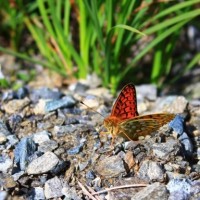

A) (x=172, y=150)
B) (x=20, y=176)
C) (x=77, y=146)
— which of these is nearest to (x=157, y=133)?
(x=172, y=150)

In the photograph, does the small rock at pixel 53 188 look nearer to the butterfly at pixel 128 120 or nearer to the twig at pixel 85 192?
the twig at pixel 85 192

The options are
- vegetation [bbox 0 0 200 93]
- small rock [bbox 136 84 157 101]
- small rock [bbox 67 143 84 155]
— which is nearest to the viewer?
small rock [bbox 67 143 84 155]

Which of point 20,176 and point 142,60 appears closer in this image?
point 20,176

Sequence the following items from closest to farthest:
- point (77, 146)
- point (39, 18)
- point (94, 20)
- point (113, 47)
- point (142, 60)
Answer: point (77, 146) → point (94, 20) → point (113, 47) → point (39, 18) → point (142, 60)

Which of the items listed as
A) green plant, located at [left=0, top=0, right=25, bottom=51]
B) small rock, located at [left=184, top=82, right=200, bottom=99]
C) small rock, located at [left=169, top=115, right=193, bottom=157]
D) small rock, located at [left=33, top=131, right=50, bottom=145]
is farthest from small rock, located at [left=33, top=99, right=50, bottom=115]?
small rock, located at [left=184, top=82, right=200, bottom=99]

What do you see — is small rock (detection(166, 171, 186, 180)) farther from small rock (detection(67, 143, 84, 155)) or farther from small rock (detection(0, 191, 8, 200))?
small rock (detection(0, 191, 8, 200))

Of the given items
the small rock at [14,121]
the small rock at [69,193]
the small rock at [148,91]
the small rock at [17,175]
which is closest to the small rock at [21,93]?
the small rock at [14,121]

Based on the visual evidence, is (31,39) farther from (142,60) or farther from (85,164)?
(85,164)
